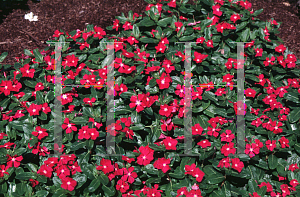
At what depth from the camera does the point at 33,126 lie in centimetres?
243

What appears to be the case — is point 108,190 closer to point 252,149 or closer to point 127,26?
point 252,149

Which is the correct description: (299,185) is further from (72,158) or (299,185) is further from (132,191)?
(72,158)

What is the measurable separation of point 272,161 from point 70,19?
165 inches

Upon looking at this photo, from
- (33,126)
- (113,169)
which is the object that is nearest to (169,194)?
(113,169)

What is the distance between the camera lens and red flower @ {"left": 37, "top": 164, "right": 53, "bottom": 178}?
2252 millimetres

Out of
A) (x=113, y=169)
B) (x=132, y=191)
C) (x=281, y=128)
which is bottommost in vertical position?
(x=132, y=191)

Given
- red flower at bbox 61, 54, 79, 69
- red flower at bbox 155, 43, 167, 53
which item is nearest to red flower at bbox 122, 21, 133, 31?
red flower at bbox 155, 43, 167, 53

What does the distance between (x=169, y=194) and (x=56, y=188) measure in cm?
100

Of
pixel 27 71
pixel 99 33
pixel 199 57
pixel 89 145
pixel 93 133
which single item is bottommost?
pixel 89 145

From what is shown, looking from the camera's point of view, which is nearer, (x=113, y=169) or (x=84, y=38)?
(x=113, y=169)

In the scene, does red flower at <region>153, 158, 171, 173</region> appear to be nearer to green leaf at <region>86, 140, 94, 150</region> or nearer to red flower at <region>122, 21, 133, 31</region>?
green leaf at <region>86, 140, 94, 150</region>

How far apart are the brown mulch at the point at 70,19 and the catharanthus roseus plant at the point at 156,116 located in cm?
205

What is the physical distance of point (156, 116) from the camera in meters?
2.49

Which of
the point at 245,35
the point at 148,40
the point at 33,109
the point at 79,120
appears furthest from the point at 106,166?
the point at 245,35
